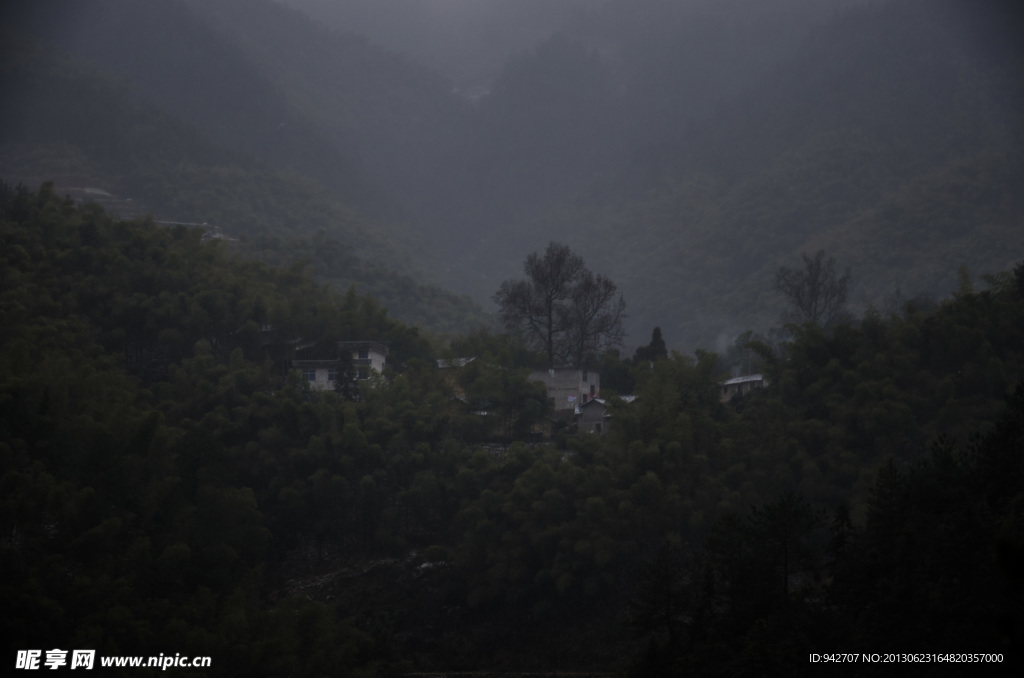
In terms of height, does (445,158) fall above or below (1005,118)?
above

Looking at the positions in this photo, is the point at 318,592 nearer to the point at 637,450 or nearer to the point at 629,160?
the point at 637,450

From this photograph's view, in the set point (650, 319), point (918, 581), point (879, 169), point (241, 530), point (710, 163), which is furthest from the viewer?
point (710, 163)

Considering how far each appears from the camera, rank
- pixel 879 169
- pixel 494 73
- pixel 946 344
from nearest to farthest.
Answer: pixel 946 344 → pixel 879 169 → pixel 494 73

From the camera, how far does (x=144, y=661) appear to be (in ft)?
56.9

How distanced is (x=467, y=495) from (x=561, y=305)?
32.9 ft

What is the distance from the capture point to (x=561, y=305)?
113 feet

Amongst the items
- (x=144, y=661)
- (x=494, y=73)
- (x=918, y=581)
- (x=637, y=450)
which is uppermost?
(x=494, y=73)

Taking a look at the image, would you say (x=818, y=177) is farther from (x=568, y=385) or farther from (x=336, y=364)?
(x=336, y=364)

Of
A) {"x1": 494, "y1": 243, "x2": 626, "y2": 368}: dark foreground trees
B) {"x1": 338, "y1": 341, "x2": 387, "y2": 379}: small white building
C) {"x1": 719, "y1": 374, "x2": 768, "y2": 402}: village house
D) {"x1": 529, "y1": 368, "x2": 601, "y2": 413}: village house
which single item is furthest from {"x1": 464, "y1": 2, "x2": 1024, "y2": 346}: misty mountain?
{"x1": 338, "y1": 341, "x2": 387, "y2": 379}: small white building

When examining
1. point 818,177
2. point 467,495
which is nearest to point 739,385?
point 467,495

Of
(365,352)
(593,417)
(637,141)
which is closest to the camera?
(593,417)

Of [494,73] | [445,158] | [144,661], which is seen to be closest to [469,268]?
[445,158]

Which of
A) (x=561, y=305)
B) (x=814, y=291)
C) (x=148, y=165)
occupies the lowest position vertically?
(x=561, y=305)

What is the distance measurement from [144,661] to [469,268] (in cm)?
6645
